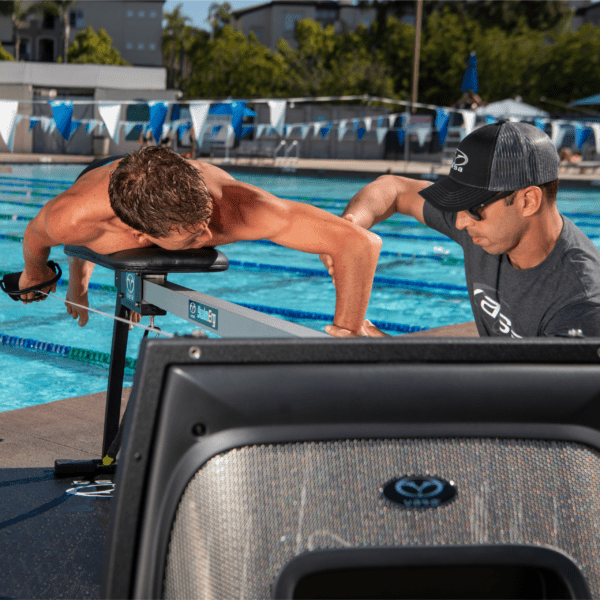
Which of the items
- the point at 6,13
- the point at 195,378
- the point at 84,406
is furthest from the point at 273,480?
the point at 6,13

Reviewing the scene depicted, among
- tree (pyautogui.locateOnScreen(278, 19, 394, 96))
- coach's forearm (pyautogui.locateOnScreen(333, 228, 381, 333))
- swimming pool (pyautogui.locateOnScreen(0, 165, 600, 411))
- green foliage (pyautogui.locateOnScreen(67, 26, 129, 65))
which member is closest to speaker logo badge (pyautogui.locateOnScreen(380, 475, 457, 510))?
coach's forearm (pyautogui.locateOnScreen(333, 228, 381, 333))

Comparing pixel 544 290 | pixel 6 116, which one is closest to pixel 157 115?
pixel 6 116

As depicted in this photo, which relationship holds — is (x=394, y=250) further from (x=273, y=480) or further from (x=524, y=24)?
(x=524, y=24)

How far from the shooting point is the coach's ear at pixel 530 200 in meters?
1.73

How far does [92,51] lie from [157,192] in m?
58.0

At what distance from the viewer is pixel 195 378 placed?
83cm

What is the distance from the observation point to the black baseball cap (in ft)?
5.45

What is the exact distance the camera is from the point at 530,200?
174 centimetres

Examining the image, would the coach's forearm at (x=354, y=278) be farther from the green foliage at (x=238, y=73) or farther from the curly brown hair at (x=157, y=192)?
the green foliage at (x=238, y=73)

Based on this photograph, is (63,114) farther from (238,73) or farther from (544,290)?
(238,73)

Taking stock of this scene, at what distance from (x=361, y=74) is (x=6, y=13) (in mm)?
28606

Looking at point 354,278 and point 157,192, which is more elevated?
point 157,192

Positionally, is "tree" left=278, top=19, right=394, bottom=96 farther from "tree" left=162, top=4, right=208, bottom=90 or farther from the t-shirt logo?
the t-shirt logo

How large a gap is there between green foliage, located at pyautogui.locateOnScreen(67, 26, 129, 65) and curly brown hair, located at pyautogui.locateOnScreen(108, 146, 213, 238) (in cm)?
5619
